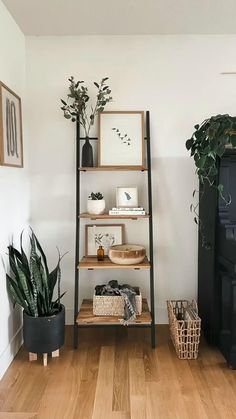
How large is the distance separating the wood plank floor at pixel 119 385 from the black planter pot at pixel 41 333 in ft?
0.43

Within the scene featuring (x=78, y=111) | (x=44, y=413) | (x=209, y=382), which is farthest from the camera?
(x=78, y=111)

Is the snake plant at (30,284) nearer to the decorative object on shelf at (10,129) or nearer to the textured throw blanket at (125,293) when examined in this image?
the textured throw blanket at (125,293)

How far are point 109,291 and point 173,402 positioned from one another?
0.90 m

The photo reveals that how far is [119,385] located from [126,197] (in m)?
1.30

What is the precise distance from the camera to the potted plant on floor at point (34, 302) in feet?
7.12

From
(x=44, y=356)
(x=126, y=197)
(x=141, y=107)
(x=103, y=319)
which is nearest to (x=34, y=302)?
(x=44, y=356)

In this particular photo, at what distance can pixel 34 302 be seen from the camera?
219cm

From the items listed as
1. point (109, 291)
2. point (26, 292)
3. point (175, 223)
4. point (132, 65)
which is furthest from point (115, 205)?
point (132, 65)

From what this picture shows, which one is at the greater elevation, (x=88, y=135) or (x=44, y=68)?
(x=44, y=68)

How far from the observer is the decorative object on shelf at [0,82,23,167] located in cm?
207

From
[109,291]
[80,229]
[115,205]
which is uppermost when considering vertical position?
[115,205]

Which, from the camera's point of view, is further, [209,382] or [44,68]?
[44,68]

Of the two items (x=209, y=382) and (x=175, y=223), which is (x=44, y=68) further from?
(x=209, y=382)

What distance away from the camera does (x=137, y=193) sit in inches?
103
